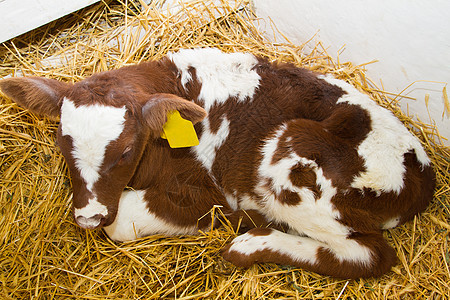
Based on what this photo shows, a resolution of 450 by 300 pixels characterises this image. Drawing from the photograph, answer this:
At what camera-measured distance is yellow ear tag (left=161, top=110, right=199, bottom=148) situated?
2.52 metres

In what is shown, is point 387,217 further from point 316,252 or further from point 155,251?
point 155,251

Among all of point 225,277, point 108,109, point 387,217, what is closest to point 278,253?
point 225,277

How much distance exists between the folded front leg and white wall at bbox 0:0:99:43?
265 centimetres

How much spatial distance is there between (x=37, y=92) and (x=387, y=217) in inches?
104

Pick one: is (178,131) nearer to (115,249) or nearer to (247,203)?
(247,203)

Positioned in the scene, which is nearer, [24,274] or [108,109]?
[108,109]

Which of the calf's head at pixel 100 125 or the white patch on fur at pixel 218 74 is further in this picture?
the white patch on fur at pixel 218 74

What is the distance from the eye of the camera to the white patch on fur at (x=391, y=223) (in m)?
2.88

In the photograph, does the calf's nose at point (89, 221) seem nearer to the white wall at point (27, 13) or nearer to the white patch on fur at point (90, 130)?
the white patch on fur at point (90, 130)

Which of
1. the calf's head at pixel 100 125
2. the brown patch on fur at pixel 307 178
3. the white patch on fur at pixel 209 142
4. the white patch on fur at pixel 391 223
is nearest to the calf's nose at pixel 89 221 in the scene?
the calf's head at pixel 100 125

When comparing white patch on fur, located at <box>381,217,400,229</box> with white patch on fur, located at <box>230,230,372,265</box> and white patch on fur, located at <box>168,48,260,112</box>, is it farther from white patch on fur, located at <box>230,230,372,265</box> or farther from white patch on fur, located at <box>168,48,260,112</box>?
A: white patch on fur, located at <box>168,48,260,112</box>

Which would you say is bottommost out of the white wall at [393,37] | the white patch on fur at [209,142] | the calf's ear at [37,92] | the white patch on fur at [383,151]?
the white patch on fur at [209,142]

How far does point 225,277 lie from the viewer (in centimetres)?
288

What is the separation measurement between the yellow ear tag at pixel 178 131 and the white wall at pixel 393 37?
193cm
